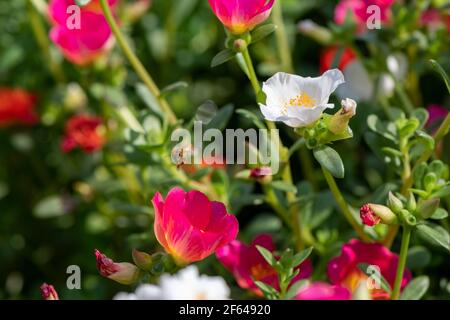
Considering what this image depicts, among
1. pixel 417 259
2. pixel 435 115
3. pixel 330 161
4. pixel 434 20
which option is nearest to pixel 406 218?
pixel 330 161

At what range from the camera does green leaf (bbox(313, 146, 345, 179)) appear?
1041 millimetres

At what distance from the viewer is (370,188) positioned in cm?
159

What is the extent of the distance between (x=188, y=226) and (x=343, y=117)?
244 millimetres

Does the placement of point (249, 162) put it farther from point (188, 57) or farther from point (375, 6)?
point (188, 57)

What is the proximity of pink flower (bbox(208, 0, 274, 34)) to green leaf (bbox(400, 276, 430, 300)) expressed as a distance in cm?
43

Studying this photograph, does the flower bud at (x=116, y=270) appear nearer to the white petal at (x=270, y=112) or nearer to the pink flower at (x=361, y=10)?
the white petal at (x=270, y=112)

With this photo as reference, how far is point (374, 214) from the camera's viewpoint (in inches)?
41.1

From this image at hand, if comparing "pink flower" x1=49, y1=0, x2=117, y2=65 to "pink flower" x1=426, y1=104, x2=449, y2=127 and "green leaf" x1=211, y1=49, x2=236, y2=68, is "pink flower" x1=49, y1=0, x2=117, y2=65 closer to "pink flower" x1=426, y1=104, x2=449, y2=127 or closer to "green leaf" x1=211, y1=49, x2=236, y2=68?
"green leaf" x1=211, y1=49, x2=236, y2=68

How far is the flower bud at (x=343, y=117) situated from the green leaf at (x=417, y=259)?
12.6 inches

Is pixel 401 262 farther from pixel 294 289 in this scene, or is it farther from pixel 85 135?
pixel 85 135

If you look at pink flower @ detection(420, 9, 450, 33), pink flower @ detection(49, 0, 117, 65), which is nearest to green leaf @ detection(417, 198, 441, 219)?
pink flower @ detection(420, 9, 450, 33)

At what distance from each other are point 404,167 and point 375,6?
0.32 metres

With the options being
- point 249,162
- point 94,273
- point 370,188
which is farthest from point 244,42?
point 94,273

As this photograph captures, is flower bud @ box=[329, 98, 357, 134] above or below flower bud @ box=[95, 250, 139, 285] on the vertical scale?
above
